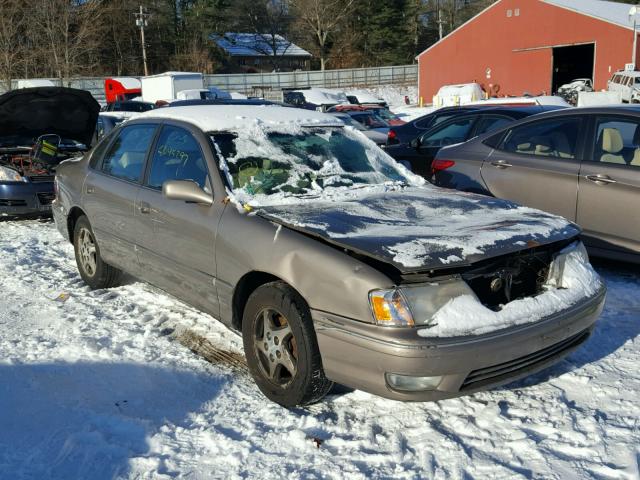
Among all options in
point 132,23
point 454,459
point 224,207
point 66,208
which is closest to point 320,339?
point 454,459

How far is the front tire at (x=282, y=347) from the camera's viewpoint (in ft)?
10.9

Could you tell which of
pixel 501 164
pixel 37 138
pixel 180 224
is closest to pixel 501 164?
pixel 501 164

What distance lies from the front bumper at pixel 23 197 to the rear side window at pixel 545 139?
589 centimetres

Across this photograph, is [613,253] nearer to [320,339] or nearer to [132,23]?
[320,339]

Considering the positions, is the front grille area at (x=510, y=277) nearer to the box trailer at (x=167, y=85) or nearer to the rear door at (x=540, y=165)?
the rear door at (x=540, y=165)

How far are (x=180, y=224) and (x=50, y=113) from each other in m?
5.86

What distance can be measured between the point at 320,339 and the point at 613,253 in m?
3.36

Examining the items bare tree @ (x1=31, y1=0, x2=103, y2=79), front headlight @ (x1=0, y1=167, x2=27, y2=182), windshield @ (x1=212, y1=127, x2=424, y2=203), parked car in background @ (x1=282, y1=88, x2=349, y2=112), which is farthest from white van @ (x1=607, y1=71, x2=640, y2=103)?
windshield @ (x1=212, y1=127, x2=424, y2=203)

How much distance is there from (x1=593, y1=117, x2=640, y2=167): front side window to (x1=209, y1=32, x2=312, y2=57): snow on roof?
6302cm

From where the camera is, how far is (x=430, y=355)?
300cm

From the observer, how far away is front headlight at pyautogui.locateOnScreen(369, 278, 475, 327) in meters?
3.05

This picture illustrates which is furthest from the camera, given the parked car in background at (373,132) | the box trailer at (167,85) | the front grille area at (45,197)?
the box trailer at (167,85)

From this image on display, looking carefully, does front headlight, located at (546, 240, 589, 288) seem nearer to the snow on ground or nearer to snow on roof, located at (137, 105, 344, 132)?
the snow on ground

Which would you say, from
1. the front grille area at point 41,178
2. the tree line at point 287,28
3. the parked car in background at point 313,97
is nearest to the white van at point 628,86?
the parked car in background at point 313,97
